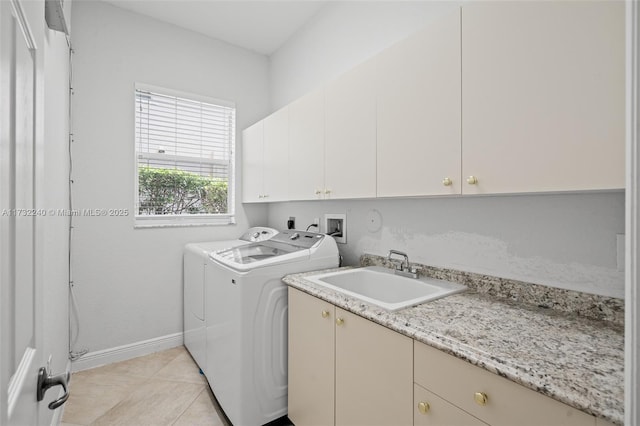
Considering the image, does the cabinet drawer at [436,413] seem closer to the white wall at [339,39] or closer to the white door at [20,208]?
the white door at [20,208]

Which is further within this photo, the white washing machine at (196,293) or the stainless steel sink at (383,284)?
the white washing machine at (196,293)

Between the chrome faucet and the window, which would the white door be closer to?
the chrome faucet

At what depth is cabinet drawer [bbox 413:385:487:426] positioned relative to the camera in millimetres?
863

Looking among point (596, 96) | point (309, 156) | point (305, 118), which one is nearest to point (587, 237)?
point (596, 96)

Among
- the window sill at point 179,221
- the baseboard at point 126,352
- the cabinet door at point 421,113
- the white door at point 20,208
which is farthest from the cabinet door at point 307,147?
the baseboard at point 126,352

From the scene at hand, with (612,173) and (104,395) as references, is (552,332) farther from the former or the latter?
(104,395)

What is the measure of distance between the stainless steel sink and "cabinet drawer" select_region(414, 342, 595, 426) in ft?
1.67

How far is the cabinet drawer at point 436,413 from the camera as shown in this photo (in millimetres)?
863

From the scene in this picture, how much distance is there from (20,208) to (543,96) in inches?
52.6

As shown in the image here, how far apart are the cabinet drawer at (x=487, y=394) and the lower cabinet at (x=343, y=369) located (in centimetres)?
7

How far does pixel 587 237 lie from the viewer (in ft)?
3.73

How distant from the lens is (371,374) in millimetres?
1168

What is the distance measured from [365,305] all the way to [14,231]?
1.05 meters

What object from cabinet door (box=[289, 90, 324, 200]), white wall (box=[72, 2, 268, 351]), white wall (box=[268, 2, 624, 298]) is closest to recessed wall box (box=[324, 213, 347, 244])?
white wall (box=[268, 2, 624, 298])
